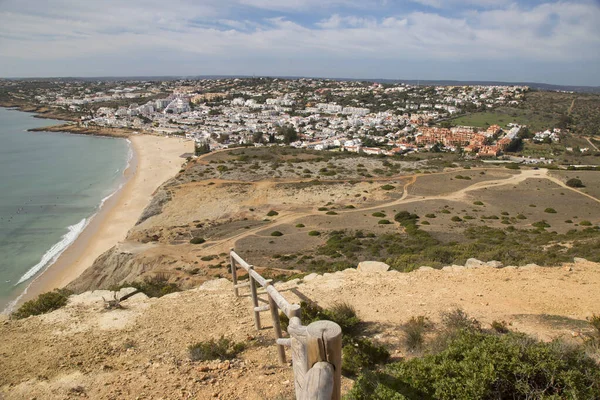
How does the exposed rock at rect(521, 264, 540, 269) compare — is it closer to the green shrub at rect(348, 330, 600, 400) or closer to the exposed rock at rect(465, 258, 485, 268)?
the exposed rock at rect(465, 258, 485, 268)

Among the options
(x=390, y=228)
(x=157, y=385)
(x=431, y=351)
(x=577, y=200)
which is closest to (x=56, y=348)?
(x=157, y=385)

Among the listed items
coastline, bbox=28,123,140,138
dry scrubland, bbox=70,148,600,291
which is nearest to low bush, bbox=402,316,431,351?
dry scrubland, bbox=70,148,600,291

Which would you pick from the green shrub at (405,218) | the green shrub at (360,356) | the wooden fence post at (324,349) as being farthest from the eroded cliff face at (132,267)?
the green shrub at (405,218)

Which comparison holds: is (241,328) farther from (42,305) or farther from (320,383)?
(42,305)

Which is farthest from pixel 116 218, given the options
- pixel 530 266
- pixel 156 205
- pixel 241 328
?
pixel 530 266

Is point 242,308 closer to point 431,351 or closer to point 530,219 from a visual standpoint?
point 431,351

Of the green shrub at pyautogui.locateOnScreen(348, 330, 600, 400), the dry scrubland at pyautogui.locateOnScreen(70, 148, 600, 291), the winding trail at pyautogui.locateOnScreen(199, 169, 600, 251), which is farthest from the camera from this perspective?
the winding trail at pyautogui.locateOnScreen(199, 169, 600, 251)
